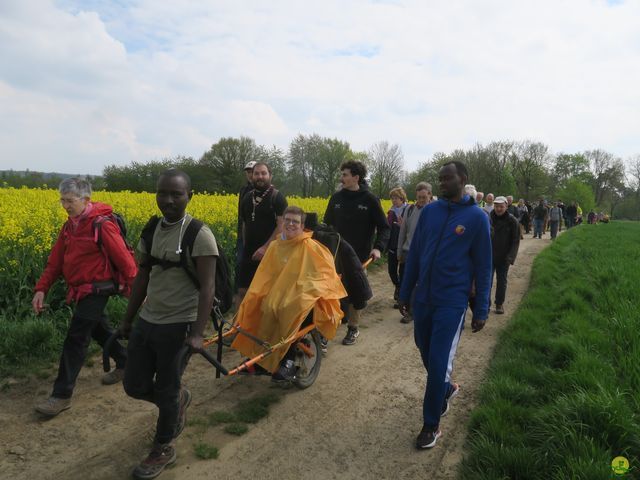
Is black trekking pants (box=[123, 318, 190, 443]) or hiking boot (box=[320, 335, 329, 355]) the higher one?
black trekking pants (box=[123, 318, 190, 443])

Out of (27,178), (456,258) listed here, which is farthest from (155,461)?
(27,178)

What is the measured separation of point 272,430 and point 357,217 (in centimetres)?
307

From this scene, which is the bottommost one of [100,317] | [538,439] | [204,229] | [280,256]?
[538,439]

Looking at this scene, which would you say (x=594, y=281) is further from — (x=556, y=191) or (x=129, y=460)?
(x=556, y=191)

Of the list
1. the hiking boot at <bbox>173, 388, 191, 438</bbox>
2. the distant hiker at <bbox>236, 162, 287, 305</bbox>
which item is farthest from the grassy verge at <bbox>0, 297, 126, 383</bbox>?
the hiking boot at <bbox>173, 388, 191, 438</bbox>

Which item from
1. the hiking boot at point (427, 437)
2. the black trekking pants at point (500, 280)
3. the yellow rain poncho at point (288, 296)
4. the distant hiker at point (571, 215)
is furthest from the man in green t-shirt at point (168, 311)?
the distant hiker at point (571, 215)

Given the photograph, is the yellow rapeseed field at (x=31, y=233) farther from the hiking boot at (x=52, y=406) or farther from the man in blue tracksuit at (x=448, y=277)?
the man in blue tracksuit at (x=448, y=277)

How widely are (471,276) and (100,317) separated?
318cm

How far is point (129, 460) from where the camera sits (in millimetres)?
3377

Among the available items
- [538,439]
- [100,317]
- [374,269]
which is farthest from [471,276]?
[374,269]

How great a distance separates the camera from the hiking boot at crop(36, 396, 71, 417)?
394cm

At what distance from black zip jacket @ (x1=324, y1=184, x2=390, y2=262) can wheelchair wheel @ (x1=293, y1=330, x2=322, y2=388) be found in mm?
1674

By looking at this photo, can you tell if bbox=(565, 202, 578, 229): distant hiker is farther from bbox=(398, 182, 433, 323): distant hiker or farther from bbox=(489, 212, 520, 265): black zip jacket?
bbox=(398, 182, 433, 323): distant hiker

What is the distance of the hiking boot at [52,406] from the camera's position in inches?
155
